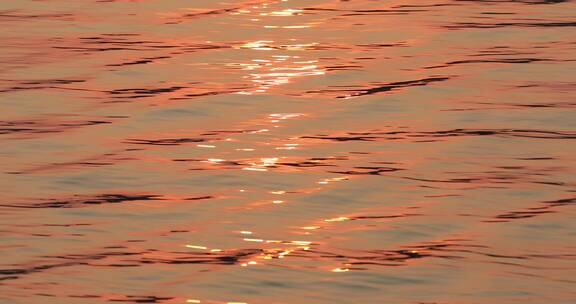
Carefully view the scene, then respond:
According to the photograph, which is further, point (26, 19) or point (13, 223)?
point (26, 19)

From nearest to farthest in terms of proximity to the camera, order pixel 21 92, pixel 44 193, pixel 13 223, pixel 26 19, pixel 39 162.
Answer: pixel 13 223
pixel 44 193
pixel 39 162
pixel 21 92
pixel 26 19

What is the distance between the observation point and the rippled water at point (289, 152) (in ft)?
13.9

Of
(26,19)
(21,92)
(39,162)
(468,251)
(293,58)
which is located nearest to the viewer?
(468,251)

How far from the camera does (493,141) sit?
220 inches

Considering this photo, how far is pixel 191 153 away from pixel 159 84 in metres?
1.11

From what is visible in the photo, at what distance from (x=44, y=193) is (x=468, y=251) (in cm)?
156

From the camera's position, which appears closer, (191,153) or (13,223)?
(13,223)

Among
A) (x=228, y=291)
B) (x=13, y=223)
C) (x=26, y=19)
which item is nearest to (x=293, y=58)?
(x=26, y=19)

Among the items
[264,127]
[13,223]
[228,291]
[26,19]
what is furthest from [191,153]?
[26,19]

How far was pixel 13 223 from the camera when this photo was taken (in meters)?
4.70

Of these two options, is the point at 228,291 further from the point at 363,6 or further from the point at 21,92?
the point at 363,6

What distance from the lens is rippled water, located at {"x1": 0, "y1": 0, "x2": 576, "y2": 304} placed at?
424cm

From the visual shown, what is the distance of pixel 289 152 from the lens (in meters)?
5.49

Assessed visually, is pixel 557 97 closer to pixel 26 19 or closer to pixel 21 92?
pixel 21 92
